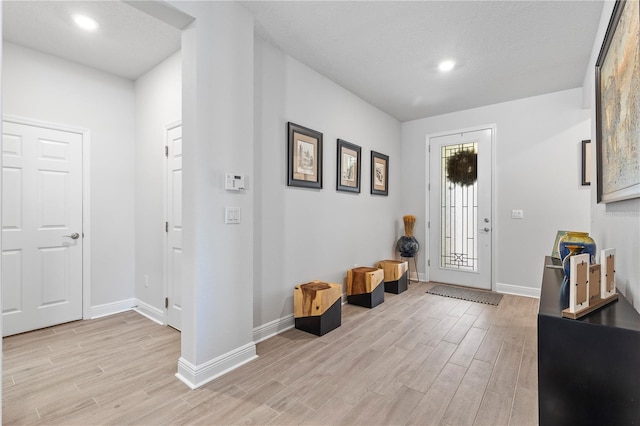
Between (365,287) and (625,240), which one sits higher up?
(625,240)

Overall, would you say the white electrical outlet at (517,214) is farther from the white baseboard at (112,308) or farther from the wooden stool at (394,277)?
the white baseboard at (112,308)

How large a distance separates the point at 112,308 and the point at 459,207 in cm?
468

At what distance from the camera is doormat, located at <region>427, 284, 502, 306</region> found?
3.81 m

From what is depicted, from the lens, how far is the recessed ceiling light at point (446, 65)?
3088 mm

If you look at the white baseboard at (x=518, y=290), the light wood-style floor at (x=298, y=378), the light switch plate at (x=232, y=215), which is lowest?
the light wood-style floor at (x=298, y=378)

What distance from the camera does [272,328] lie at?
2.79 metres

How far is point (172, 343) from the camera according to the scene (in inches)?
104

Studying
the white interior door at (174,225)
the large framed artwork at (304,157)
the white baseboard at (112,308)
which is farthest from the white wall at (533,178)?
the white baseboard at (112,308)

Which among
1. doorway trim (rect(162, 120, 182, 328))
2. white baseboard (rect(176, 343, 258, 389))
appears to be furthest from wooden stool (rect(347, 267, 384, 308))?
doorway trim (rect(162, 120, 182, 328))

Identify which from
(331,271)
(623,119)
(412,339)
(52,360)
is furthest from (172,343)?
(623,119)

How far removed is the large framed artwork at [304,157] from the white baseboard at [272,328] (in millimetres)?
1312

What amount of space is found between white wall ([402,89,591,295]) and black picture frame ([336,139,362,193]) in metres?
1.83

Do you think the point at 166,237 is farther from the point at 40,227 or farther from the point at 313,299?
the point at 313,299

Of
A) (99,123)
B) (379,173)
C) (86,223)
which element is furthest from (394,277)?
(99,123)
